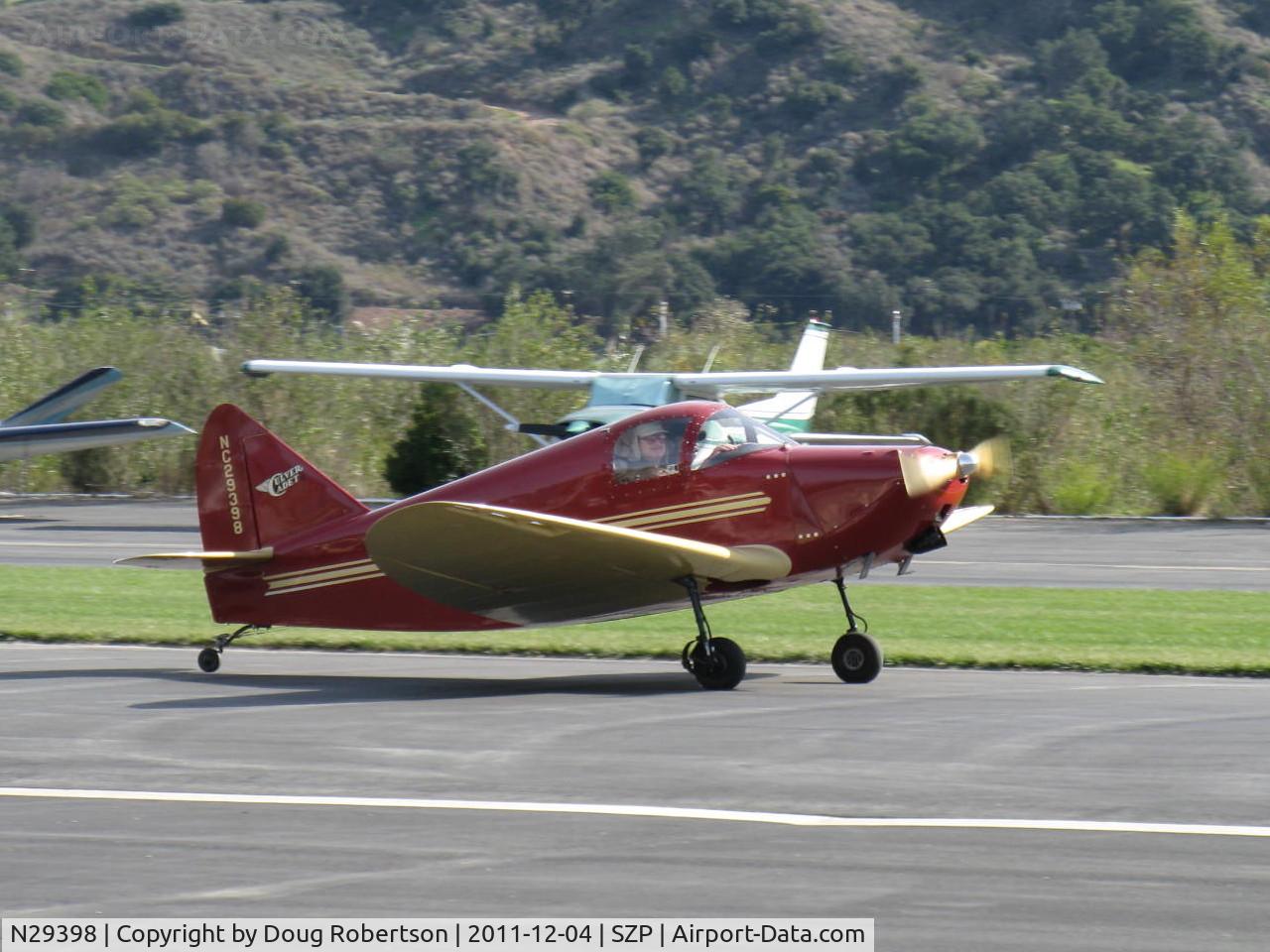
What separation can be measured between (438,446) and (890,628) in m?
21.5

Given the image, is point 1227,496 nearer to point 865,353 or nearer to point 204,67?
point 865,353

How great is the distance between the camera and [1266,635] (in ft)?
54.9

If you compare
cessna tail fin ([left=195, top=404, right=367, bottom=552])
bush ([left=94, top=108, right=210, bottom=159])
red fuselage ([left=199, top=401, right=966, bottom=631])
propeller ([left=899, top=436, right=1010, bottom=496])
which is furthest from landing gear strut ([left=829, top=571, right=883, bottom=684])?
bush ([left=94, top=108, right=210, bottom=159])

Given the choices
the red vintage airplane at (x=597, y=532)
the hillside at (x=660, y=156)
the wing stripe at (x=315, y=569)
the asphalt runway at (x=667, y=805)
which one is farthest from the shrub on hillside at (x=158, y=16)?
the asphalt runway at (x=667, y=805)

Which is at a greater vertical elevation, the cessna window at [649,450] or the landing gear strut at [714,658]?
the cessna window at [649,450]

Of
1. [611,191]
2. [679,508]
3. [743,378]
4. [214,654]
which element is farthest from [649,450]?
[611,191]

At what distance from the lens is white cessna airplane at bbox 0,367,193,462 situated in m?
32.7

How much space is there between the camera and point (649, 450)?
12914 mm

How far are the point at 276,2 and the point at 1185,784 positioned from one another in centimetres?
12490

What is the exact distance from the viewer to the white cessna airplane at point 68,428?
107 ft

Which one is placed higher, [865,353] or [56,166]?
[865,353]

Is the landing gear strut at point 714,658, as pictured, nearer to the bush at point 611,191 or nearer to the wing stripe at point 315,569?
the wing stripe at point 315,569

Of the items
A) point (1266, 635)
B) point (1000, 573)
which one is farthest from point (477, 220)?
point (1266, 635)

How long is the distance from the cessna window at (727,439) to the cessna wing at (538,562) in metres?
0.67
